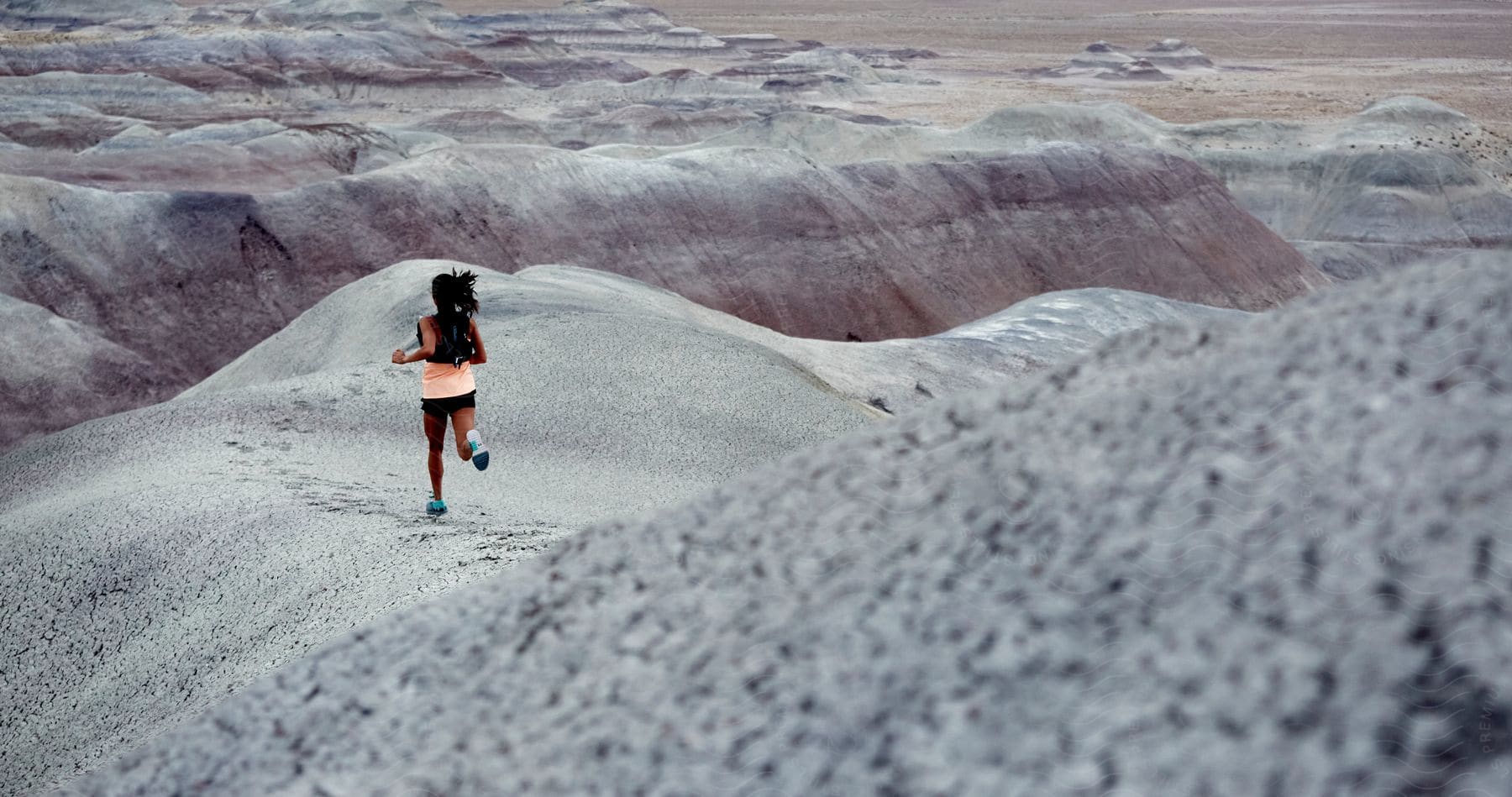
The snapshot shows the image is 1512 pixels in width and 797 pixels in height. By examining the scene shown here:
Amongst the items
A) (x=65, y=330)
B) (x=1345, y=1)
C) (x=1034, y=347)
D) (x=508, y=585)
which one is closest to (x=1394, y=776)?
(x=508, y=585)

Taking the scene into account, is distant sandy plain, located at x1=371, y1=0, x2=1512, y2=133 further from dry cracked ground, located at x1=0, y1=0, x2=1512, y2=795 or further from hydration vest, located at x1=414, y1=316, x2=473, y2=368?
hydration vest, located at x1=414, y1=316, x2=473, y2=368

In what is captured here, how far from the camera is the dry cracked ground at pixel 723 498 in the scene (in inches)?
72.0

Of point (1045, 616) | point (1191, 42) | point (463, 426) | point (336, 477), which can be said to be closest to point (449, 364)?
point (463, 426)

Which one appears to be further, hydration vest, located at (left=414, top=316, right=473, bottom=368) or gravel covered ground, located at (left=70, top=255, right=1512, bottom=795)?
hydration vest, located at (left=414, top=316, right=473, bottom=368)

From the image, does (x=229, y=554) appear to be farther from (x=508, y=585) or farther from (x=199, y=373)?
(x=199, y=373)

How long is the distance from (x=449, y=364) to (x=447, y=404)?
0.70ft

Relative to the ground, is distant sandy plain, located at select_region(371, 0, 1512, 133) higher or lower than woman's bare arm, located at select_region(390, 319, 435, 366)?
higher

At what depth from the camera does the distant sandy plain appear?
59.1 m

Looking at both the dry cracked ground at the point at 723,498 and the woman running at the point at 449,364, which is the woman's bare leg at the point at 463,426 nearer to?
the woman running at the point at 449,364

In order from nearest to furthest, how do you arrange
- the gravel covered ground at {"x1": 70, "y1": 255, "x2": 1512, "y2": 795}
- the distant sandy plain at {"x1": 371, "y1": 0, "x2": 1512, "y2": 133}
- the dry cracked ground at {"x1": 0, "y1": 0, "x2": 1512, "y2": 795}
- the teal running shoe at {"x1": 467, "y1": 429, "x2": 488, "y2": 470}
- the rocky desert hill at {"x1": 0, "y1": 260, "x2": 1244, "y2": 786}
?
1. the gravel covered ground at {"x1": 70, "y1": 255, "x2": 1512, "y2": 795}
2. the dry cracked ground at {"x1": 0, "y1": 0, "x2": 1512, "y2": 795}
3. the rocky desert hill at {"x1": 0, "y1": 260, "x2": 1244, "y2": 786}
4. the teal running shoe at {"x1": 467, "y1": 429, "x2": 488, "y2": 470}
5. the distant sandy plain at {"x1": 371, "y1": 0, "x2": 1512, "y2": 133}

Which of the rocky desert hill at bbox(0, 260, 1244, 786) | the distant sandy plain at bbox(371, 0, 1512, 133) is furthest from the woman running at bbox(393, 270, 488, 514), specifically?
the distant sandy plain at bbox(371, 0, 1512, 133)

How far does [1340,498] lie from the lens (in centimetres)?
190

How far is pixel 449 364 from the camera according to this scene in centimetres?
596

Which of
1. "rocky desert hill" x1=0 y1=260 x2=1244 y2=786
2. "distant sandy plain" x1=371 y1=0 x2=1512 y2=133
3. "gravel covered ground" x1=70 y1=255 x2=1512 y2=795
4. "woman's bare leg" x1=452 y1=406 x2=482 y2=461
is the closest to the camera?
"gravel covered ground" x1=70 y1=255 x2=1512 y2=795
